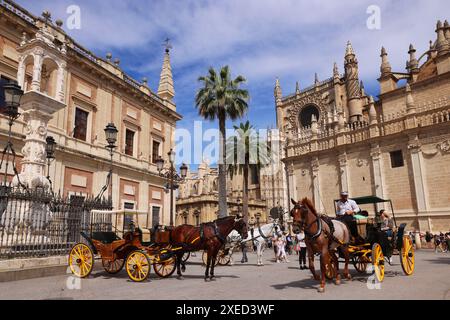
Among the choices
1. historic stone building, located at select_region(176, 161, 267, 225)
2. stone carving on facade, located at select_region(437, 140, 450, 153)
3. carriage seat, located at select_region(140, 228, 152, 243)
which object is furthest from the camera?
historic stone building, located at select_region(176, 161, 267, 225)

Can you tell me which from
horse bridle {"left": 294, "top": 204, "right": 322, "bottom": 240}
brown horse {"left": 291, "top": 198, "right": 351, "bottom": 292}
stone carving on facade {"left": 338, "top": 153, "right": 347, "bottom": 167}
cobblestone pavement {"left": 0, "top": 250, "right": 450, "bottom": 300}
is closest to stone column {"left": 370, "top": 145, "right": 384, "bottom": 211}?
stone carving on facade {"left": 338, "top": 153, "right": 347, "bottom": 167}

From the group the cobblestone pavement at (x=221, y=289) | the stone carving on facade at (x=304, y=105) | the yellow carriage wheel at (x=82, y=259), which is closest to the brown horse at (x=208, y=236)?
the cobblestone pavement at (x=221, y=289)

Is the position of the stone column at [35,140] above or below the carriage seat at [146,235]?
above

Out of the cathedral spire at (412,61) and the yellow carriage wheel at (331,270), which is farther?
the cathedral spire at (412,61)

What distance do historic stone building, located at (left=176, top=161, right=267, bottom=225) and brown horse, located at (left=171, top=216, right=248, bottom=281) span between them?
3491 centimetres

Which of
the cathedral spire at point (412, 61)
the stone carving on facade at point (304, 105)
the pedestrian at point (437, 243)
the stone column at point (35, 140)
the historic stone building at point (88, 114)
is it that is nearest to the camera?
the stone column at point (35, 140)

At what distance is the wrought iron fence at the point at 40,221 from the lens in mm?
8398

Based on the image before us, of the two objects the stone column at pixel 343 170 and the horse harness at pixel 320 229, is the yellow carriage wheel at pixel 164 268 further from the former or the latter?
the stone column at pixel 343 170

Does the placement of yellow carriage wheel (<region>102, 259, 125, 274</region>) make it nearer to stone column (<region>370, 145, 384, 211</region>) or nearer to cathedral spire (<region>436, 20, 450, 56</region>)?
stone column (<region>370, 145, 384, 211</region>)

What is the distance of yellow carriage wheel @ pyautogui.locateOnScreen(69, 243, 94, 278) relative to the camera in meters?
8.29

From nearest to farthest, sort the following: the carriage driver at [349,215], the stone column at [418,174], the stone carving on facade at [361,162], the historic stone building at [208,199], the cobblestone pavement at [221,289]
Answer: the cobblestone pavement at [221,289] < the carriage driver at [349,215] < the stone column at [418,174] < the stone carving on facade at [361,162] < the historic stone building at [208,199]

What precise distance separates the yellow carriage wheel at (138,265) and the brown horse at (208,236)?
113cm
